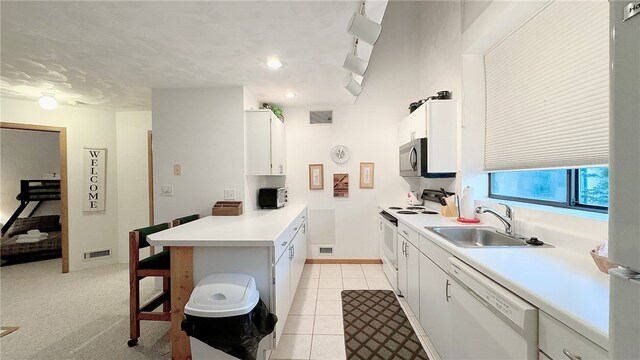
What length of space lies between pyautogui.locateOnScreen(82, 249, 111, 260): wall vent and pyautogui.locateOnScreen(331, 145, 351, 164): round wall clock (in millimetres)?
3729

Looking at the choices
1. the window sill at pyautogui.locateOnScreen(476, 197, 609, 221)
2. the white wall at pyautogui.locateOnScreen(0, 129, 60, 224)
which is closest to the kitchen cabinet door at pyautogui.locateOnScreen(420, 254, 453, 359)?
the window sill at pyautogui.locateOnScreen(476, 197, 609, 221)

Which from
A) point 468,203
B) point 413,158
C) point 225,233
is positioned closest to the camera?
point 225,233

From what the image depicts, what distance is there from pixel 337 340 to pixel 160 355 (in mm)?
1358

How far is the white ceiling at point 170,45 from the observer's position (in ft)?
4.84

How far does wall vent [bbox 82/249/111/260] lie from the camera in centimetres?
347

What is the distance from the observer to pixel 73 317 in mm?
2277

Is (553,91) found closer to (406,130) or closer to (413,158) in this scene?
(413,158)

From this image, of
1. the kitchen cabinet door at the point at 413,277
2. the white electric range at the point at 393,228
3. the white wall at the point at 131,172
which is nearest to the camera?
the kitchen cabinet door at the point at 413,277

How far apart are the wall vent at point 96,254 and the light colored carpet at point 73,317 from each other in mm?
196

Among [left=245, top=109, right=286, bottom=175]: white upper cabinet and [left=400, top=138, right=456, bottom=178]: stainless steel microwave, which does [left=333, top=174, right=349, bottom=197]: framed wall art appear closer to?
[left=400, top=138, right=456, bottom=178]: stainless steel microwave

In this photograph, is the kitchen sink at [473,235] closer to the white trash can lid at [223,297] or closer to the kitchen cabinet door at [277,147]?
the white trash can lid at [223,297]

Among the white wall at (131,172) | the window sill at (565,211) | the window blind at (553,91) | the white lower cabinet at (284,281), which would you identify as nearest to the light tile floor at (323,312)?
the white lower cabinet at (284,281)

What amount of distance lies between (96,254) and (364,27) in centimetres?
462

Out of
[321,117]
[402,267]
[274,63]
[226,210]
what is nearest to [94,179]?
[226,210]
